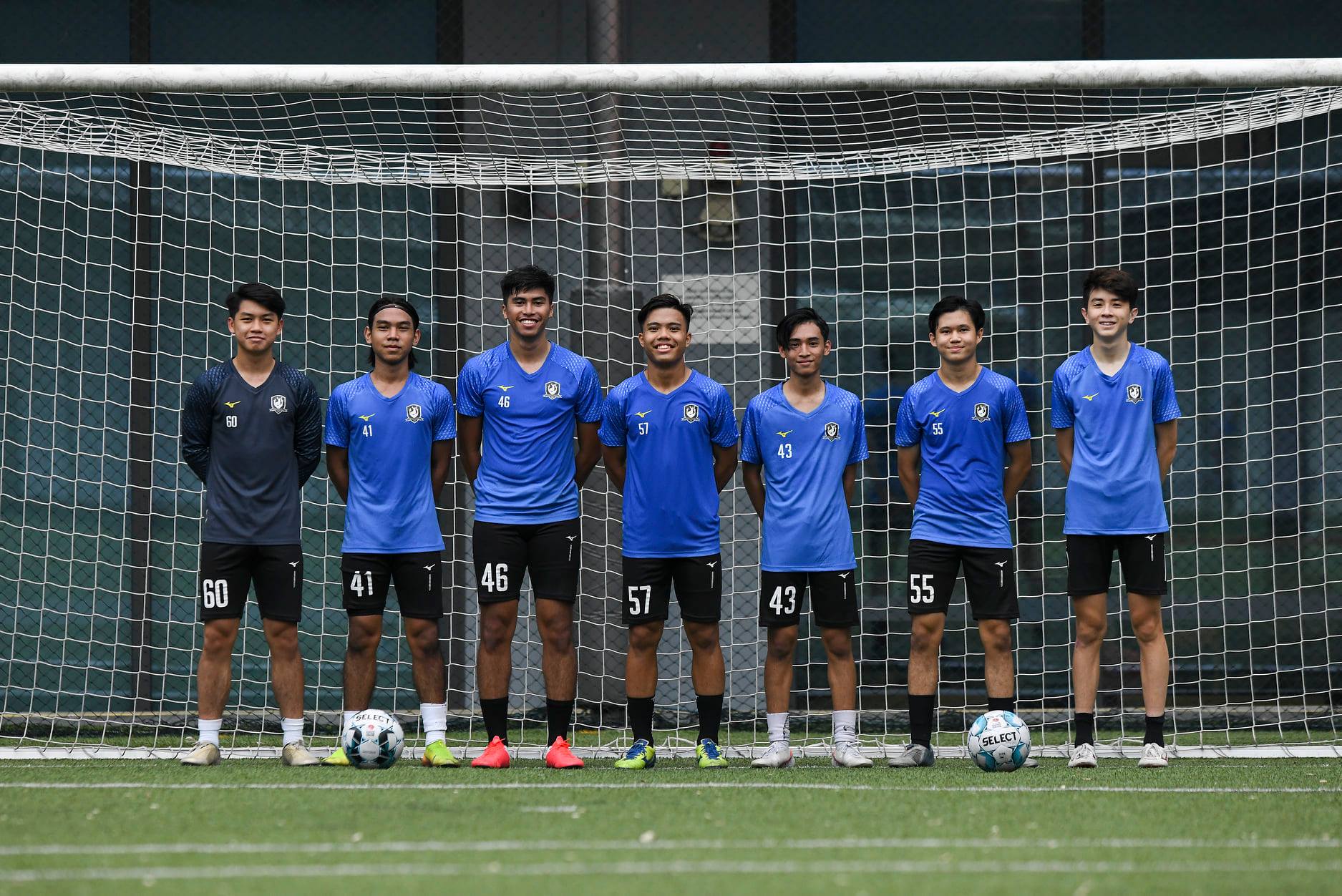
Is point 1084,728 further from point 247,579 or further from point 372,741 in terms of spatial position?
point 247,579

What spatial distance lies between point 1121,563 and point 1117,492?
310mm

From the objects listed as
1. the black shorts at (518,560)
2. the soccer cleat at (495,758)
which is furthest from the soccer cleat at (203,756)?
the black shorts at (518,560)

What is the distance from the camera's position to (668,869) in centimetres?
387

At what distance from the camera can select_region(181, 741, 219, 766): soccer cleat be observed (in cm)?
646

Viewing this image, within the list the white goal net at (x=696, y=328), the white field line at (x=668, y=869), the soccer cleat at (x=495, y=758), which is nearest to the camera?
the white field line at (x=668, y=869)

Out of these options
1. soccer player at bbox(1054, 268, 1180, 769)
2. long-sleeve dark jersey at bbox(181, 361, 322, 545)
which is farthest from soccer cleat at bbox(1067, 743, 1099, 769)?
long-sleeve dark jersey at bbox(181, 361, 322, 545)

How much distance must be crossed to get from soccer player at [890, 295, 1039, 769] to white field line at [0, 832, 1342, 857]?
2238 millimetres

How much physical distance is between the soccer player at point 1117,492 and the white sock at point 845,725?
969 millimetres

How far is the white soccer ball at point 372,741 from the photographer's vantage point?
6035mm

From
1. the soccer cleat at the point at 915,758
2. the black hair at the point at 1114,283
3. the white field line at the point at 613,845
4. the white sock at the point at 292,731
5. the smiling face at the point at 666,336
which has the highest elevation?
the black hair at the point at 1114,283

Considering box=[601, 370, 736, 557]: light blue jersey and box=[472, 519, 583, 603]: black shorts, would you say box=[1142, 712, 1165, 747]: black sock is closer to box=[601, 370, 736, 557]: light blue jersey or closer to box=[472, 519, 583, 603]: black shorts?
box=[601, 370, 736, 557]: light blue jersey

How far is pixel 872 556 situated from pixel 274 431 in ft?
12.4

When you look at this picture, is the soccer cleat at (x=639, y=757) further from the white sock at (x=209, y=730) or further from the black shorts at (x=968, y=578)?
the white sock at (x=209, y=730)

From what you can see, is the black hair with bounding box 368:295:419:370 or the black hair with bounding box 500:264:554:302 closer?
the black hair with bounding box 500:264:554:302
